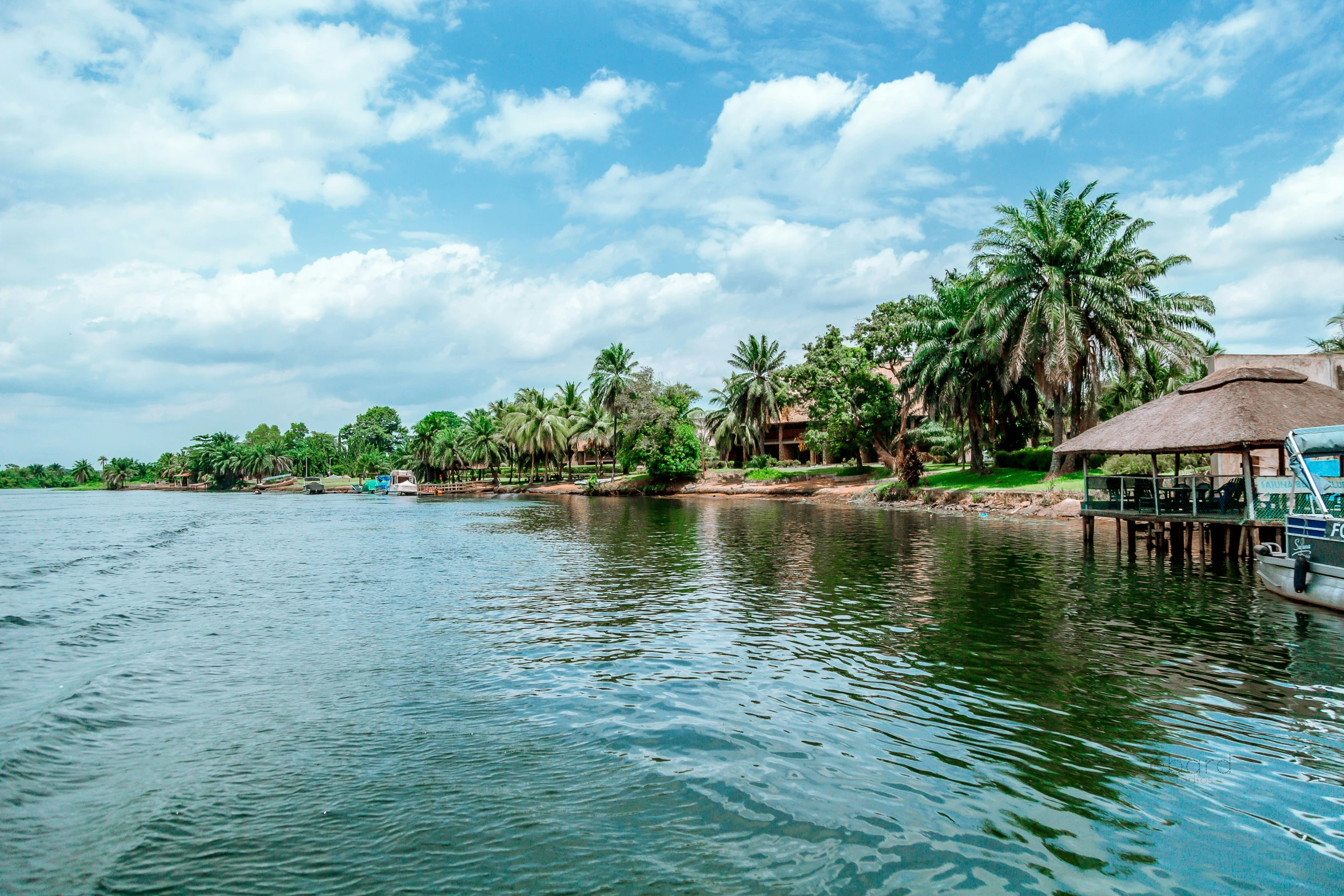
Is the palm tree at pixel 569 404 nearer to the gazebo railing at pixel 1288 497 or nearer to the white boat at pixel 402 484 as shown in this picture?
the white boat at pixel 402 484

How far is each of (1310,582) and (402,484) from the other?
91082 mm

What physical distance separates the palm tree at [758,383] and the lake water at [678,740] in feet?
181

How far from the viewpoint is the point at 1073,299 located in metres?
43.1

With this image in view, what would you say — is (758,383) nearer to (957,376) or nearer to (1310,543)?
(957,376)

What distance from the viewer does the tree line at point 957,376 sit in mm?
42188

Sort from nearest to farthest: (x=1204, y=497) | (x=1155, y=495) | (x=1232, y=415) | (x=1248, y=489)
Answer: (x=1248, y=489) → (x=1232, y=415) → (x=1204, y=497) → (x=1155, y=495)

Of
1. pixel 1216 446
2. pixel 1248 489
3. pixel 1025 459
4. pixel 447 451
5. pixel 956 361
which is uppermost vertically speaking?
pixel 956 361

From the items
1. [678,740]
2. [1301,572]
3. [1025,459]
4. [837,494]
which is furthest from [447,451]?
[678,740]

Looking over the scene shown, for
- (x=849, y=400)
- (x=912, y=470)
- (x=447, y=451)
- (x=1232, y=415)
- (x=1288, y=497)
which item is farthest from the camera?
(x=447, y=451)

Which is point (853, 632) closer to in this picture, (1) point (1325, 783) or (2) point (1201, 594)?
(1) point (1325, 783)

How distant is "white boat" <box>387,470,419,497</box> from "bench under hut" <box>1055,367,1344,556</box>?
3214 inches

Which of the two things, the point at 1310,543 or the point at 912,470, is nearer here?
the point at 1310,543

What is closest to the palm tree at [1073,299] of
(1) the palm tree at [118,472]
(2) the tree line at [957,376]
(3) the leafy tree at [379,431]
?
(2) the tree line at [957,376]

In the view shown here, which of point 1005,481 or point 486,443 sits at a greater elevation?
point 486,443
